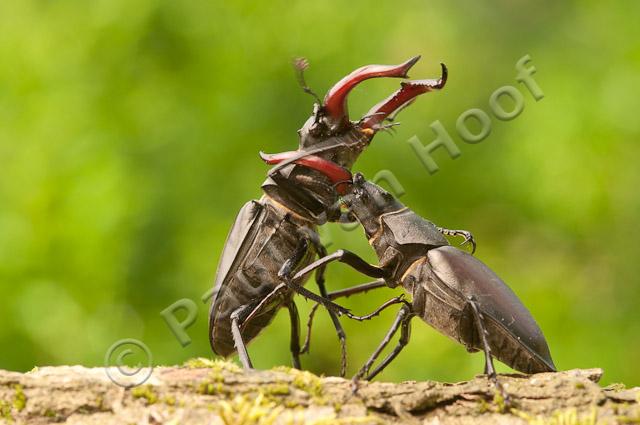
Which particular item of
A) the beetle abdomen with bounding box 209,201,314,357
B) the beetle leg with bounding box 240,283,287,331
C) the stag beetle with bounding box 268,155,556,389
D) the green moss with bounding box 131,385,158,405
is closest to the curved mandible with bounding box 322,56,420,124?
the stag beetle with bounding box 268,155,556,389

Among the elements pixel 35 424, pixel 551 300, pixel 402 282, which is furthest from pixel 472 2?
pixel 35 424


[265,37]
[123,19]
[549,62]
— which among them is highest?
[123,19]

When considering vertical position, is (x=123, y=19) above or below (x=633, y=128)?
above

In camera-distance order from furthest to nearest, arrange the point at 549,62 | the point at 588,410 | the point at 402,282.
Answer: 1. the point at 549,62
2. the point at 402,282
3. the point at 588,410

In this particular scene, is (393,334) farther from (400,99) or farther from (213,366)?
(400,99)

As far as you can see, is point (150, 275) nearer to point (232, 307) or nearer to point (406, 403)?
point (232, 307)

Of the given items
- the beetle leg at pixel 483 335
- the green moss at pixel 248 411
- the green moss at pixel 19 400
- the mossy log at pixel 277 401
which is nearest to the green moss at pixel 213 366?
the mossy log at pixel 277 401

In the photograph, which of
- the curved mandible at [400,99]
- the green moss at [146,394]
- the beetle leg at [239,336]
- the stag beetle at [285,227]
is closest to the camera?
the green moss at [146,394]

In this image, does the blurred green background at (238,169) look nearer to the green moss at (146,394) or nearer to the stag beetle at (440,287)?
the stag beetle at (440,287)
